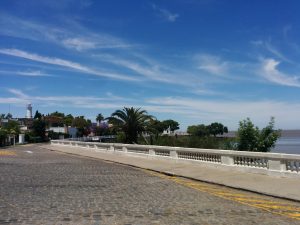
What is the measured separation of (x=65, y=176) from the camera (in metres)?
18.8

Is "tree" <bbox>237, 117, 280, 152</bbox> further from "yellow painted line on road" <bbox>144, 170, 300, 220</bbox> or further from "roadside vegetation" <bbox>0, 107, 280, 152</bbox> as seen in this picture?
"yellow painted line on road" <bbox>144, 170, 300, 220</bbox>

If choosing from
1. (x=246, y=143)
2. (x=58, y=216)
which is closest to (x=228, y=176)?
(x=58, y=216)

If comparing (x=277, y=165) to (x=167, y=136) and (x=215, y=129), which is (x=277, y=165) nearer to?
(x=167, y=136)

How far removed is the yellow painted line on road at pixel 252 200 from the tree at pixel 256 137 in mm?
13498

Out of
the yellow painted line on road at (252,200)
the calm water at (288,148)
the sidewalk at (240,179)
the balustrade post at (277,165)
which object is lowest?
the yellow painted line on road at (252,200)

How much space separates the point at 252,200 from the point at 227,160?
7.18m

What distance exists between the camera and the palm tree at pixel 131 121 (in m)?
54.1

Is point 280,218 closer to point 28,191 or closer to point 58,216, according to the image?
point 58,216

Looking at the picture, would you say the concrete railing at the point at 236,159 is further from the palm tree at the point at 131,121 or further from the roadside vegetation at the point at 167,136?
the palm tree at the point at 131,121

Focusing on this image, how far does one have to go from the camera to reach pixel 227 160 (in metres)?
19.8

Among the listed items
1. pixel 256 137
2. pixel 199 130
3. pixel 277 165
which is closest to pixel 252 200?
pixel 277 165

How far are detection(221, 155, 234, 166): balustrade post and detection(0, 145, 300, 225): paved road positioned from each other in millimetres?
3226

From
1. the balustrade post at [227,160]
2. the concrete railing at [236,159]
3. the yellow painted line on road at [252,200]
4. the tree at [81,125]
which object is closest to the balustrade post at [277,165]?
the concrete railing at [236,159]

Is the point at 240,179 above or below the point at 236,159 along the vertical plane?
below
